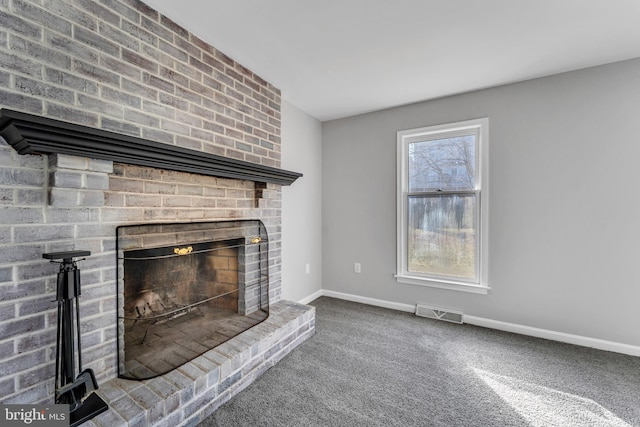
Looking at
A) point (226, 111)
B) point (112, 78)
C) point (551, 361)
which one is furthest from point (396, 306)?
point (112, 78)

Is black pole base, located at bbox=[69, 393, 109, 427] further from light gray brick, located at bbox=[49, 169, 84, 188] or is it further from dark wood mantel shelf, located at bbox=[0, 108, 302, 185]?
dark wood mantel shelf, located at bbox=[0, 108, 302, 185]

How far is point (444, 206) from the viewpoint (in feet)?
9.74

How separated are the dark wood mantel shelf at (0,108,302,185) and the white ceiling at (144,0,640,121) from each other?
890 mm

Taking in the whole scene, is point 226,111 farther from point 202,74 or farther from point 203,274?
point 203,274

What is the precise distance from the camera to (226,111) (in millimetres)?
2186

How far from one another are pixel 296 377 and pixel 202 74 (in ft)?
7.38

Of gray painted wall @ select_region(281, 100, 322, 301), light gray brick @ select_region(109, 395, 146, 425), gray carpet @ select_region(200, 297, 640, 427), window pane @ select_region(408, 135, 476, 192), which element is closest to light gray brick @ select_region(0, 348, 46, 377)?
light gray brick @ select_region(109, 395, 146, 425)

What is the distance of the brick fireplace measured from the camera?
3.86 ft

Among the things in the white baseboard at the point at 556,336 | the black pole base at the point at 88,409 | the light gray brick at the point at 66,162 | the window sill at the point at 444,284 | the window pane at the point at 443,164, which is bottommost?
the white baseboard at the point at 556,336

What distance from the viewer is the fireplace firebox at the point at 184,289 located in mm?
1600

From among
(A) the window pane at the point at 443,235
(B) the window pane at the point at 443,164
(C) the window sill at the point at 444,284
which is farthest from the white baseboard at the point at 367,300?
(B) the window pane at the point at 443,164

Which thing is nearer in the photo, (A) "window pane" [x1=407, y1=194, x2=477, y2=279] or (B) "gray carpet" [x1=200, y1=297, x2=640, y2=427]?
(B) "gray carpet" [x1=200, y1=297, x2=640, y2=427]

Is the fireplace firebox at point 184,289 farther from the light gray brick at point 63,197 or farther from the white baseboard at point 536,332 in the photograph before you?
the white baseboard at point 536,332

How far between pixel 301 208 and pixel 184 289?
1.64 meters
